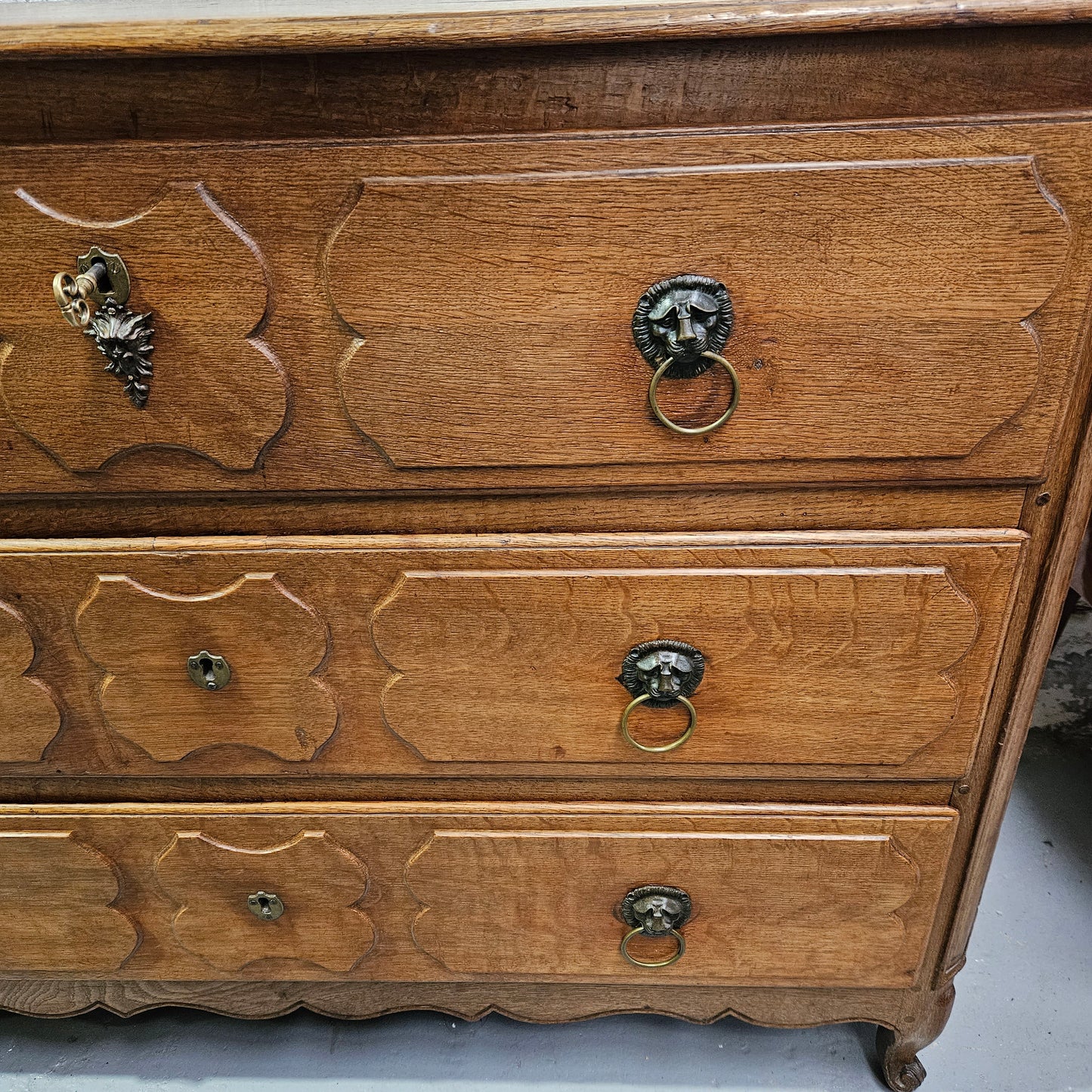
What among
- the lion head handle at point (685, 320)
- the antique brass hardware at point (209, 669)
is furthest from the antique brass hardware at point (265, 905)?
the lion head handle at point (685, 320)

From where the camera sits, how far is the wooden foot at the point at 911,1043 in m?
0.79

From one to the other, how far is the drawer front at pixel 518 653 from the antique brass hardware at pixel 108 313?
5.6 inches

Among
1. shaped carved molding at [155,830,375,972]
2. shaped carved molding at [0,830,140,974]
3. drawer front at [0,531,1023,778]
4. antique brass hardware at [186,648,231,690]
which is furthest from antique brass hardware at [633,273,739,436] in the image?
shaped carved molding at [0,830,140,974]

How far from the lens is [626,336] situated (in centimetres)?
51

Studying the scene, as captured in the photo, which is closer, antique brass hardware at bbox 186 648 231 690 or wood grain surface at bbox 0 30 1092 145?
wood grain surface at bbox 0 30 1092 145

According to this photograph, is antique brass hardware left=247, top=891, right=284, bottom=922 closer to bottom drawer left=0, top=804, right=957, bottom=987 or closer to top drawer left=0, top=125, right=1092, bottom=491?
bottom drawer left=0, top=804, right=957, bottom=987

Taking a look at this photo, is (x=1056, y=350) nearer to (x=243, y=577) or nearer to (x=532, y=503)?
(x=532, y=503)

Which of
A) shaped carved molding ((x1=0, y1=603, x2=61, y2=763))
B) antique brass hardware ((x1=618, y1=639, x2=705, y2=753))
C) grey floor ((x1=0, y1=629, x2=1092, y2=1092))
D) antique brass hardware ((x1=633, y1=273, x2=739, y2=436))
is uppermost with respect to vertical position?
antique brass hardware ((x1=633, y1=273, x2=739, y2=436))

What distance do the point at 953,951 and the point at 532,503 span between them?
0.59 meters

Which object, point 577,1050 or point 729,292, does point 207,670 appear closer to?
point 729,292

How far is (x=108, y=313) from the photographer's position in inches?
19.8

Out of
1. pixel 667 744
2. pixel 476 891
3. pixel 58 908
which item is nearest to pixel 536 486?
pixel 667 744

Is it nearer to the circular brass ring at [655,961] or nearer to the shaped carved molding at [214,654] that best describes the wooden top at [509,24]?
the shaped carved molding at [214,654]

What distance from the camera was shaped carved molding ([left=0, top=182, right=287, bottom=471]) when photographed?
1.62ft
